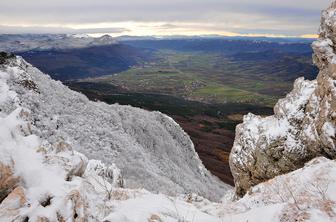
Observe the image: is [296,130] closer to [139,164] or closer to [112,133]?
[139,164]

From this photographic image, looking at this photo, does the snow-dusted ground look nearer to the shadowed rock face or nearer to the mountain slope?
the shadowed rock face

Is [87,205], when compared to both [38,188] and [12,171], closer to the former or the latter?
[38,188]

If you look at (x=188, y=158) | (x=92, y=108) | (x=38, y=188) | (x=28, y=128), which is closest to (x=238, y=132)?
(x=28, y=128)

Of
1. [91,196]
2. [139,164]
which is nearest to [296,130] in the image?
[91,196]

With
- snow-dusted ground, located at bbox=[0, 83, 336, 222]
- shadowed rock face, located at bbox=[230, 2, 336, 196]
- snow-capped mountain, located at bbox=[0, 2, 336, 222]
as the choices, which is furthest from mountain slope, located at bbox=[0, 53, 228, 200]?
snow-dusted ground, located at bbox=[0, 83, 336, 222]

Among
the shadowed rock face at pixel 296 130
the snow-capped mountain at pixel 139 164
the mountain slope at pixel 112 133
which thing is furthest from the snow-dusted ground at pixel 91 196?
the mountain slope at pixel 112 133

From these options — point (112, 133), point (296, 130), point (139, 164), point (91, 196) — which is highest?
point (296, 130)
